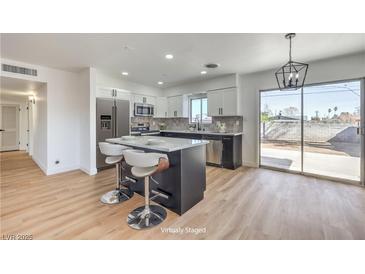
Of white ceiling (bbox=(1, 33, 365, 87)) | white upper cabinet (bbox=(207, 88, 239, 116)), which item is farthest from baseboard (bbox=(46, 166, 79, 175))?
white upper cabinet (bbox=(207, 88, 239, 116))

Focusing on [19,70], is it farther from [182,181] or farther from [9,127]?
[9,127]

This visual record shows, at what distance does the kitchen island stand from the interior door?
7.92 meters

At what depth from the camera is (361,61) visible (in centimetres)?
335

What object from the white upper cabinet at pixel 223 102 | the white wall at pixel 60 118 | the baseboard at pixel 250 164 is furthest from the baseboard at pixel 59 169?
the baseboard at pixel 250 164

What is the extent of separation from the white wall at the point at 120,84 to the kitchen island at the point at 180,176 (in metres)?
2.81

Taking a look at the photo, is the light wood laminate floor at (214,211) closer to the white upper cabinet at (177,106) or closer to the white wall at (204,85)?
the white wall at (204,85)

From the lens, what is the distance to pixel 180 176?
2.33m

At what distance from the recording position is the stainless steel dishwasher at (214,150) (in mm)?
4781

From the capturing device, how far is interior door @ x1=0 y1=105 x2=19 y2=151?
7234 millimetres

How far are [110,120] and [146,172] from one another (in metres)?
3.02
